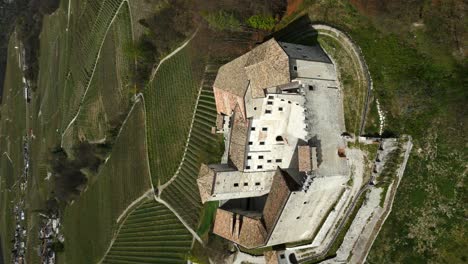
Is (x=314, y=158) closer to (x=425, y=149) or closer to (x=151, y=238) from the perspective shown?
(x=425, y=149)

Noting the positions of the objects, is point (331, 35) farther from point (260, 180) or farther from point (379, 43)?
point (260, 180)

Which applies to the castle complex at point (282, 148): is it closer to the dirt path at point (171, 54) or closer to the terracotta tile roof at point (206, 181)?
the terracotta tile roof at point (206, 181)

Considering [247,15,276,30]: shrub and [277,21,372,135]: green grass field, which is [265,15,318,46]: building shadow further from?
[277,21,372,135]: green grass field

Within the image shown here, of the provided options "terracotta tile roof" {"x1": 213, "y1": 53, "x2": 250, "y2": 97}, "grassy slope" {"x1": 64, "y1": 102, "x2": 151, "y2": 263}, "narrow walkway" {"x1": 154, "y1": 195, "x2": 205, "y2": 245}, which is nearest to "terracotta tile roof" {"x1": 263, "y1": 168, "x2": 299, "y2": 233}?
"terracotta tile roof" {"x1": 213, "y1": 53, "x2": 250, "y2": 97}

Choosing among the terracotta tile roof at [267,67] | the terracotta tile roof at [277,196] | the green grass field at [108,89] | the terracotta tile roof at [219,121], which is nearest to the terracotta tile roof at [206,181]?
the terracotta tile roof at [277,196]

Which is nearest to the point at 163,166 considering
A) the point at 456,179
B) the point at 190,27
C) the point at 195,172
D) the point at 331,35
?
the point at 195,172

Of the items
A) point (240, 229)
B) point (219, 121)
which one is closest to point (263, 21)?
point (219, 121)
